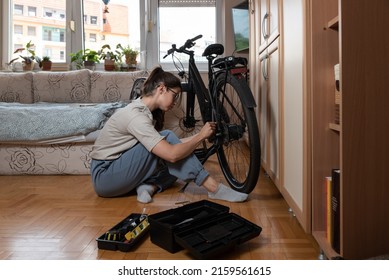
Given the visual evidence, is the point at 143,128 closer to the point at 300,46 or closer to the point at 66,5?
the point at 300,46

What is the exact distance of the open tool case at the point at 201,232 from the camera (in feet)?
3.77

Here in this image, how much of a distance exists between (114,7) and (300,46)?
319 centimetres

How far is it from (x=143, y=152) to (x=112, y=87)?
5.41ft

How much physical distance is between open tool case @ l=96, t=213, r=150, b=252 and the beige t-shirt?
1.43 ft

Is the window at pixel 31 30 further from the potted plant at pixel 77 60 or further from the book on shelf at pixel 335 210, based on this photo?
the book on shelf at pixel 335 210

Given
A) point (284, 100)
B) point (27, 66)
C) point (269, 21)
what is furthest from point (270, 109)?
point (27, 66)

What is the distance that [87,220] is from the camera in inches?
61.3

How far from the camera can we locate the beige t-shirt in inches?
67.2

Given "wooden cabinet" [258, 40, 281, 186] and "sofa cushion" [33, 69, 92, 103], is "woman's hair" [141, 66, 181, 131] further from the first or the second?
"sofa cushion" [33, 69, 92, 103]

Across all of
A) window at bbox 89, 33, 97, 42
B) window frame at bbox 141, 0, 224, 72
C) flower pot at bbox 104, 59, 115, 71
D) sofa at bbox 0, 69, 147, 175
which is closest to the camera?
sofa at bbox 0, 69, 147, 175

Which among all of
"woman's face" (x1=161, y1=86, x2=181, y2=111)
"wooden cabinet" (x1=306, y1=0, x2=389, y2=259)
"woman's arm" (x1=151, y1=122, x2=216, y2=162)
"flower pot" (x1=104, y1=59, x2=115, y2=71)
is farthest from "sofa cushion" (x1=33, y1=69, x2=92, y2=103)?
"wooden cabinet" (x1=306, y1=0, x2=389, y2=259)

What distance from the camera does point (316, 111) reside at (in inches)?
46.3

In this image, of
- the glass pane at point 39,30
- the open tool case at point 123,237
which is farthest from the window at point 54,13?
the open tool case at point 123,237

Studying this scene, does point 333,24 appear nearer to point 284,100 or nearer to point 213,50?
point 284,100
